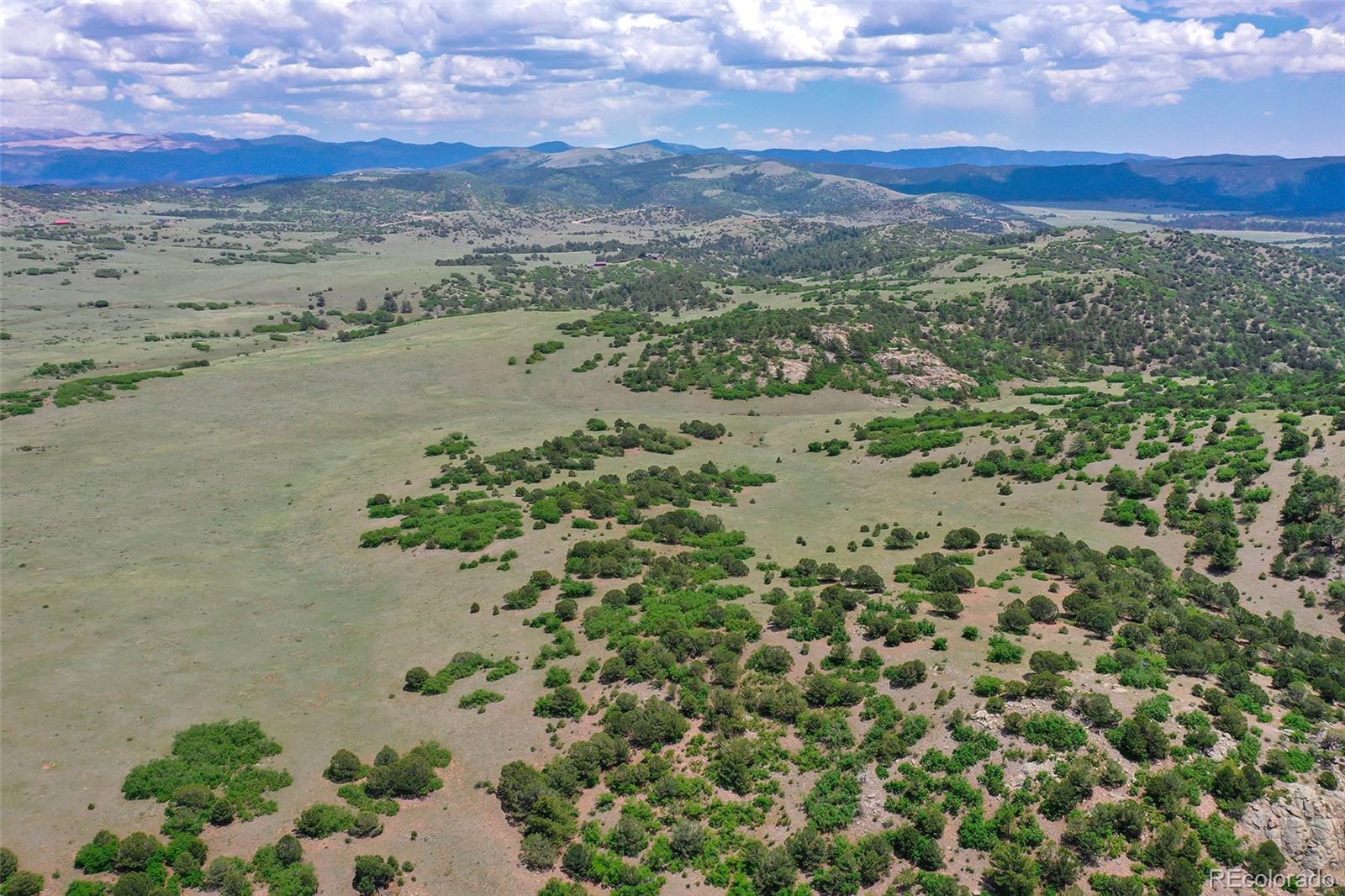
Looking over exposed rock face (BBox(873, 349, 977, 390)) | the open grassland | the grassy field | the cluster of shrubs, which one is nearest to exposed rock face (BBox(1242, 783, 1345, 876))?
the grassy field

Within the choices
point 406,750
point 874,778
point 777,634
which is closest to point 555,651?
point 406,750

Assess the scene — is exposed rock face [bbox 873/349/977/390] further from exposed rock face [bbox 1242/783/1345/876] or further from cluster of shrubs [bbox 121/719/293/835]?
cluster of shrubs [bbox 121/719/293/835]

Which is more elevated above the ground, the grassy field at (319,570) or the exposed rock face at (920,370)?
the exposed rock face at (920,370)

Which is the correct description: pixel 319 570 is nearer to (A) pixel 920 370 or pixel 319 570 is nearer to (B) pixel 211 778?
(B) pixel 211 778

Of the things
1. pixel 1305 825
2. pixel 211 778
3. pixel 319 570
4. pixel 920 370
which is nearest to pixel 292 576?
pixel 319 570

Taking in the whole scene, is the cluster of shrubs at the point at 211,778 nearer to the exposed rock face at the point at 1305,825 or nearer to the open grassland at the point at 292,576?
the open grassland at the point at 292,576

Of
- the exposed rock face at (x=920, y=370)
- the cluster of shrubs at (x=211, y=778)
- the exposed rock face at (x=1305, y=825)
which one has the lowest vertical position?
the cluster of shrubs at (x=211, y=778)

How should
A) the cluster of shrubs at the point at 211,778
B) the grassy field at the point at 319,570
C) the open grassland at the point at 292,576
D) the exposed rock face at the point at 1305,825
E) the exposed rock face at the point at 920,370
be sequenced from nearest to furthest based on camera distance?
the exposed rock face at the point at 1305,825
the cluster of shrubs at the point at 211,778
the grassy field at the point at 319,570
the open grassland at the point at 292,576
the exposed rock face at the point at 920,370

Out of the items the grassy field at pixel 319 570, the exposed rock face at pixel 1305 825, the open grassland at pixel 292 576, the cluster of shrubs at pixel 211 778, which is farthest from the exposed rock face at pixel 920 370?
the cluster of shrubs at pixel 211 778

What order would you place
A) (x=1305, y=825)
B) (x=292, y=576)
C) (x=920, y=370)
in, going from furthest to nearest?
(x=920, y=370), (x=292, y=576), (x=1305, y=825)
